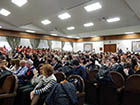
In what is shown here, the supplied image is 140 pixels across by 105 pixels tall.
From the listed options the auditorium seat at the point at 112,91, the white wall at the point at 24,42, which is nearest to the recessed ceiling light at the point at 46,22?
the white wall at the point at 24,42

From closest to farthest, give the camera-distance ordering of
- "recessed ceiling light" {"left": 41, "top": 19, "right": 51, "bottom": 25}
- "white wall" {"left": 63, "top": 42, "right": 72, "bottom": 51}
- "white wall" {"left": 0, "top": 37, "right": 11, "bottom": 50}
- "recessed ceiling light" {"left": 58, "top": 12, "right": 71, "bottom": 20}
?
"recessed ceiling light" {"left": 58, "top": 12, "right": 71, "bottom": 20}, "recessed ceiling light" {"left": 41, "top": 19, "right": 51, "bottom": 25}, "white wall" {"left": 0, "top": 37, "right": 11, "bottom": 50}, "white wall" {"left": 63, "top": 42, "right": 72, "bottom": 51}

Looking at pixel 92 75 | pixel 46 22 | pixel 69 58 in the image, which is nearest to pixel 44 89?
pixel 92 75

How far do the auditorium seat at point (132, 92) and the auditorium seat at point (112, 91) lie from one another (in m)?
0.17

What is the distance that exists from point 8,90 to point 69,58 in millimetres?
4433

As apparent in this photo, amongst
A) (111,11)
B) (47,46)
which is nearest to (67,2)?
(111,11)

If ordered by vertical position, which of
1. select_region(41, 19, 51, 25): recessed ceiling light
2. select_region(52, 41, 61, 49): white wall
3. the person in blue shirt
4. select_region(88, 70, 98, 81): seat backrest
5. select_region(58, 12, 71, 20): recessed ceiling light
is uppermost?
select_region(58, 12, 71, 20): recessed ceiling light

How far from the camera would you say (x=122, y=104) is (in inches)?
95.6

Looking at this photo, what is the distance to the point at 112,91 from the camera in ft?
8.73

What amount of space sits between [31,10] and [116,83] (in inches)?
253

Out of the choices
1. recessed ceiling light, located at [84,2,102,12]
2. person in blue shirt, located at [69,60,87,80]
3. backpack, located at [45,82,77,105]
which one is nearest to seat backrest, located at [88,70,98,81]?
person in blue shirt, located at [69,60,87,80]

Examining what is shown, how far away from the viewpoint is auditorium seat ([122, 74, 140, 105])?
221 centimetres

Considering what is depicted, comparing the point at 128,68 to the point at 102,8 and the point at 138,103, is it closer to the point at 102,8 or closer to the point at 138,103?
the point at 138,103

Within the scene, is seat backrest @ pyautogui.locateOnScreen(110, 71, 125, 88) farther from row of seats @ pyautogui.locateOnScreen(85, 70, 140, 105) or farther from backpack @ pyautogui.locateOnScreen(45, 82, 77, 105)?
backpack @ pyautogui.locateOnScreen(45, 82, 77, 105)

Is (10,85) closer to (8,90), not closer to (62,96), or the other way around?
(8,90)
